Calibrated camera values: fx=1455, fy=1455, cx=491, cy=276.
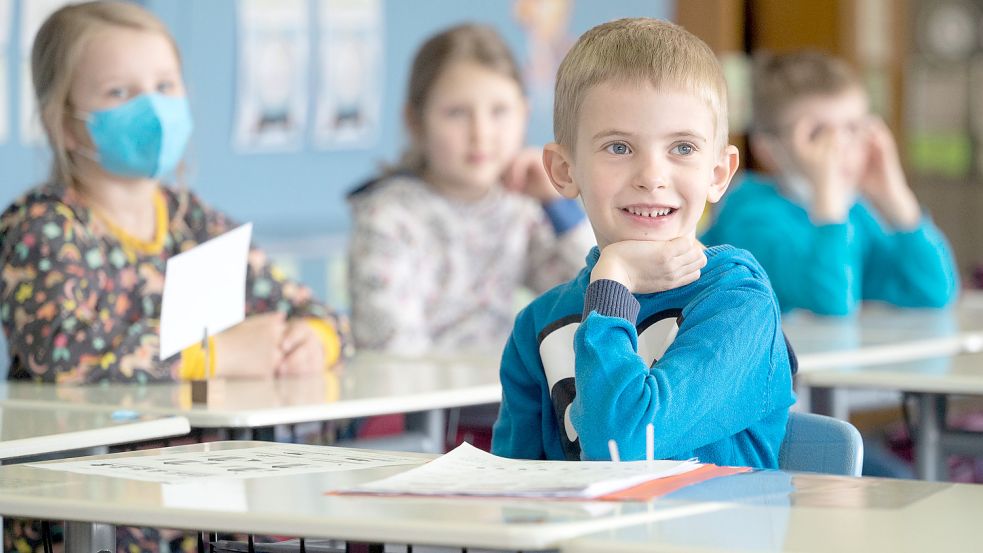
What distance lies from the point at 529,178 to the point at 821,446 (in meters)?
1.79

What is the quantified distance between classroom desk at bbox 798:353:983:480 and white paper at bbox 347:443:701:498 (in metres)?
1.11

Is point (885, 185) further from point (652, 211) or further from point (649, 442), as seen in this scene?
point (649, 442)

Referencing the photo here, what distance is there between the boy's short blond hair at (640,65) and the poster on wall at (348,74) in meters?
2.63

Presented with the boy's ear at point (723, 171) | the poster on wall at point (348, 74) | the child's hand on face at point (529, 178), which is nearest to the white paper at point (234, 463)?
the boy's ear at point (723, 171)

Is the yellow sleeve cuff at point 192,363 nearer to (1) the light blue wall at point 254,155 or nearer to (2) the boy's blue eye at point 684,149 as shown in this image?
(2) the boy's blue eye at point 684,149

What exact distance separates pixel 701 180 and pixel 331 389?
0.84 metres

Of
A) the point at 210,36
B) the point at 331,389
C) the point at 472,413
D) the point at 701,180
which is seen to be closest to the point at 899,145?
the point at 210,36

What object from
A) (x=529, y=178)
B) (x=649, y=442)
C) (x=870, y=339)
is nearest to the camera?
(x=649, y=442)

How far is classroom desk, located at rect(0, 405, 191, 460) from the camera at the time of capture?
65.1 inches

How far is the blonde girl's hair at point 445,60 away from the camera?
3.09 m

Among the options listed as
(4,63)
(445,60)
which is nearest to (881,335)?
(445,60)

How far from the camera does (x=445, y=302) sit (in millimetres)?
3102

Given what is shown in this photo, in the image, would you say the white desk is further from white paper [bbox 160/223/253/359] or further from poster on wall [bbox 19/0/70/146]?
poster on wall [bbox 19/0/70/146]

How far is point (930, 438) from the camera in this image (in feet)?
8.36
